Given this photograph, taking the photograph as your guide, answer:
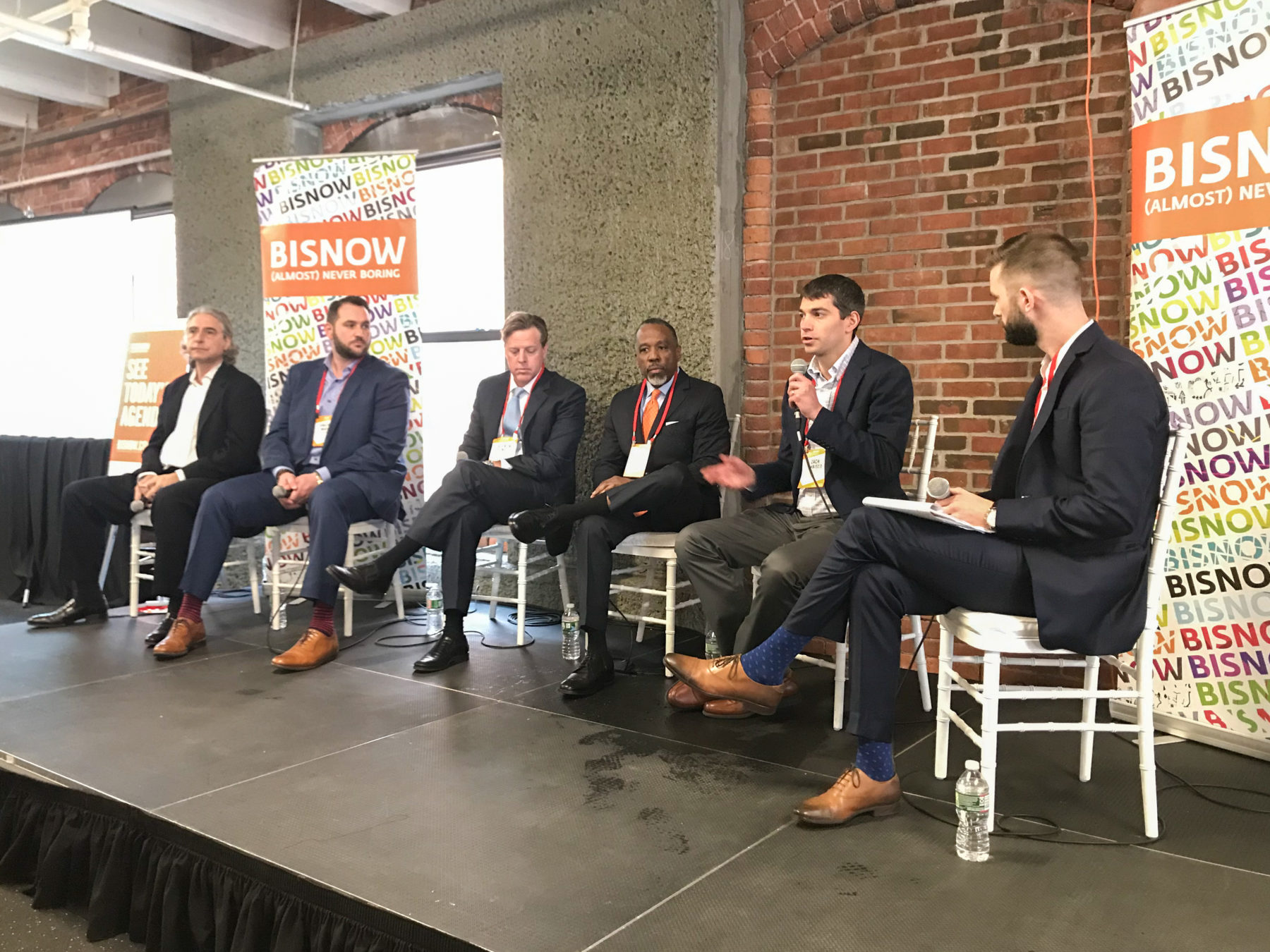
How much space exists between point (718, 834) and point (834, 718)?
0.89 meters

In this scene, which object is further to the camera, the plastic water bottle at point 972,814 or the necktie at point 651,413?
the necktie at point 651,413

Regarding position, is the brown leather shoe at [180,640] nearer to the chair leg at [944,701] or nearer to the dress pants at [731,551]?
the dress pants at [731,551]

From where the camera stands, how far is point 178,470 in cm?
451

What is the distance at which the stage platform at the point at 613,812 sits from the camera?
1.89m

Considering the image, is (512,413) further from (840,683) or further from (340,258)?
(840,683)

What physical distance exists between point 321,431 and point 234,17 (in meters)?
2.49

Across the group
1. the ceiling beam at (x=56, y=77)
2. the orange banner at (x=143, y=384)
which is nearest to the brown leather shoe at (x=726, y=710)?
the orange banner at (x=143, y=384)

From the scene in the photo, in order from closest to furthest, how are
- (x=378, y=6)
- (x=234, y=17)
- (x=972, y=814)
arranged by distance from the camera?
(x=972, y=814)
(x=378, y=6)
(x=234, y=17)

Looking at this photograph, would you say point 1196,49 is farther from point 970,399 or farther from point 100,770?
point 100,770

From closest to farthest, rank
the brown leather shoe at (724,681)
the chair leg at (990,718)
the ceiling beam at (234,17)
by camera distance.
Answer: the chair leg at (990,718), the brown leather shoe at (724,681), the ceiling beam at (234,17)

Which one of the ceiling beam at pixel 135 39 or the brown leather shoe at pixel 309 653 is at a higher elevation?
the ceiling beam at pixel 135 39

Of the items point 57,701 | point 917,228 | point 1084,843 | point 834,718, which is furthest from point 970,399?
point 57,701

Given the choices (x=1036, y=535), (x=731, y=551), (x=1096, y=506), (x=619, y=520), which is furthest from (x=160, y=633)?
(x=1096, y=506)

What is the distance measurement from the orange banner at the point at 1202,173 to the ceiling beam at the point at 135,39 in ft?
16.5
